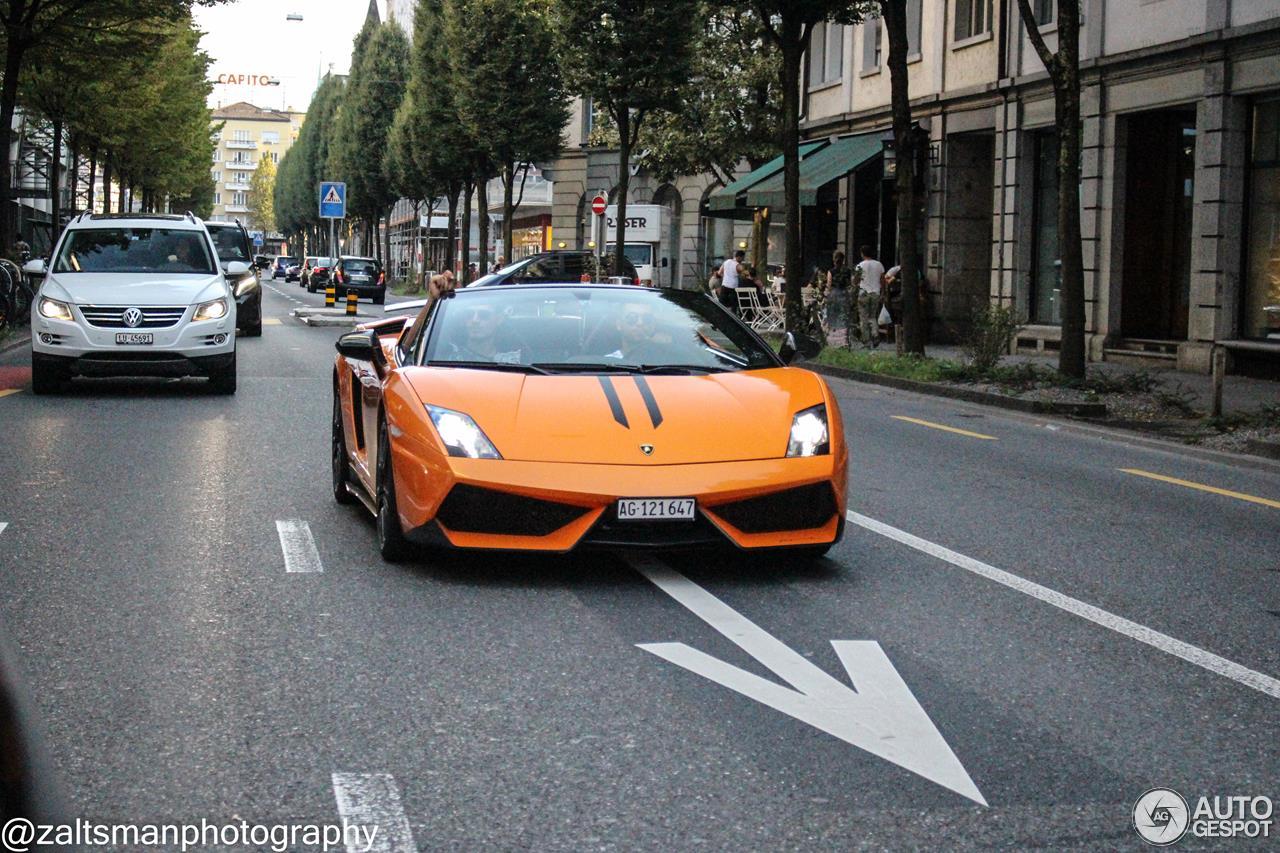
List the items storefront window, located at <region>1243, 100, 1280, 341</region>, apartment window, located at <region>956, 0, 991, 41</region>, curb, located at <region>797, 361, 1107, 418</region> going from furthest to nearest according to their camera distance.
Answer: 1. apartment window, located at <region>956, 0, 991, 41</region>
2. storefront window, located at <region>1243, 100, 1280, 341</region>
3. curb, located at <region>797, 361, 1107, 418</region>

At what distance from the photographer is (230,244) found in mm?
35438

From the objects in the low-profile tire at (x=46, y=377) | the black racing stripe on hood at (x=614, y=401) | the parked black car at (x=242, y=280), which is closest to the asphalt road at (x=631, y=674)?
the black racing stripe on hood at (x=614, y=401)

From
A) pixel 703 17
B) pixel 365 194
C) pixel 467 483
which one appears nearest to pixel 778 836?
pixel 467 483

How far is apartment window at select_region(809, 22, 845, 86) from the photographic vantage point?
41.3 m

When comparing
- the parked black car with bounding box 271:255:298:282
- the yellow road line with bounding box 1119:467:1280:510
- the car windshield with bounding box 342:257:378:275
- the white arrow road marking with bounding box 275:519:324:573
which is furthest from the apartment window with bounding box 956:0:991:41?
the parked black car with bounding box 271:255:298:282

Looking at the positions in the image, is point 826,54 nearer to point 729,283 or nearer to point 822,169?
point 822,169

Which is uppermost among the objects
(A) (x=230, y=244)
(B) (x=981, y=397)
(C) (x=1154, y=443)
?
(A) (x=230, y=244)

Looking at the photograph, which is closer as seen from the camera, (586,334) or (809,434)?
(809,434)

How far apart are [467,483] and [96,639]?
1643mm

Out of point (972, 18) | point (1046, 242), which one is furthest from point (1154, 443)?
point (972, 18)

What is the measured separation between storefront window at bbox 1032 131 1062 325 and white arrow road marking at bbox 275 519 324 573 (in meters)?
24.0

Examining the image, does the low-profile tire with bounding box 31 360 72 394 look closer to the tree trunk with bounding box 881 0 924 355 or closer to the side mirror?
the side mirror

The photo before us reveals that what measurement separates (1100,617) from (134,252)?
1387 centimetres

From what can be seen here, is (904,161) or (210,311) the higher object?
(904,161)
